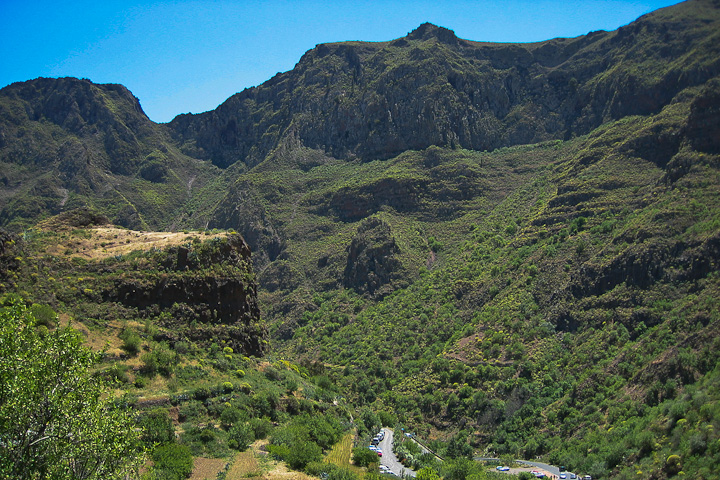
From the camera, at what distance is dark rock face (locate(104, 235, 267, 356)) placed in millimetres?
49781

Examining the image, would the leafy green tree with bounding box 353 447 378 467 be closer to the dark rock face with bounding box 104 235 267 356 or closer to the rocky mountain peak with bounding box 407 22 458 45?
the dark rock face with bounding box 104 235 267 356

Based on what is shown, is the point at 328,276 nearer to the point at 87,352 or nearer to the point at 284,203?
the point at 284,203

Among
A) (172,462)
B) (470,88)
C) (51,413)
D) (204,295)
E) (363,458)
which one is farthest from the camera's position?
(470,88)

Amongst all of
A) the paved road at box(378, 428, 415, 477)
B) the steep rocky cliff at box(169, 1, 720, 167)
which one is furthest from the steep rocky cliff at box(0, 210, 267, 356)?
the steep rocky cliff at box(169, 1, 720, 167)

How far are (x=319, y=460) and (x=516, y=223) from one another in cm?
7226

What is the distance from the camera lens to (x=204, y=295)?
174 ft

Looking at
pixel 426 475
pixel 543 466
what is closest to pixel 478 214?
pixel 543 466

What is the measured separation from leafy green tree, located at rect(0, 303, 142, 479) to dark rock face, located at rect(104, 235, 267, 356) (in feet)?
95.9

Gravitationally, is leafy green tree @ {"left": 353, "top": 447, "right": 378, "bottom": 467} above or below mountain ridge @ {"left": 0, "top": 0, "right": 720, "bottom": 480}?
below

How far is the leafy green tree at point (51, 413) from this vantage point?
18.2m

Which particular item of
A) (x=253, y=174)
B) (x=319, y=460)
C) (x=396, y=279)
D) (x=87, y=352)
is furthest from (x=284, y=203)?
(x=87, y=352)

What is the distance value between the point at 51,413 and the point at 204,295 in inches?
1357

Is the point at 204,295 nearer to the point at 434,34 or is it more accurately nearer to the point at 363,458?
the point at 363,458

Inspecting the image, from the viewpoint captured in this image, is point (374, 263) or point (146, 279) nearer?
point (146, 279)
